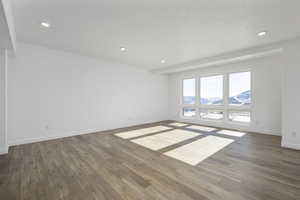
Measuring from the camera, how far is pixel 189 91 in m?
6.86

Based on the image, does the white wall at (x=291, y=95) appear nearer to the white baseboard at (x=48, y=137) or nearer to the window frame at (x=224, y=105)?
the window frame at (x=224, y=105)

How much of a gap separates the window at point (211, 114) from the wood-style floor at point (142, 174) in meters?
2.29

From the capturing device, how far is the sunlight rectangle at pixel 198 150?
282cm

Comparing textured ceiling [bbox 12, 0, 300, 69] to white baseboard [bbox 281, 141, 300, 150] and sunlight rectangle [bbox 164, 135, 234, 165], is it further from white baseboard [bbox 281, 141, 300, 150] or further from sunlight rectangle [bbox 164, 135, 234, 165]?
sunlight rectangle [bbox 164, 135, 234, 165]

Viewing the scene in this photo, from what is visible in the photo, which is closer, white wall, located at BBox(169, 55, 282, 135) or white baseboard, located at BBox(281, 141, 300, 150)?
white baseboard, located at BBox(281, 141, 300, 150)

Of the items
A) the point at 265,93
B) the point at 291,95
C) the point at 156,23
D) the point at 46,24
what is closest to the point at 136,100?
the point at 156,23

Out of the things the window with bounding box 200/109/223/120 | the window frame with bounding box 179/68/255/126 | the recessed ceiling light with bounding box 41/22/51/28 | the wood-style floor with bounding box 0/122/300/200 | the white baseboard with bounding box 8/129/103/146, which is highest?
the recessed ceiling light with bounding box 41/22/51/28

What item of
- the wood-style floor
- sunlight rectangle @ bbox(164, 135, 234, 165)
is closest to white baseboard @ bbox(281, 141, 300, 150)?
the wood-style floor

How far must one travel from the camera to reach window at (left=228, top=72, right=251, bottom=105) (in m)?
5.00

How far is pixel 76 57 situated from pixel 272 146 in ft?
20.7

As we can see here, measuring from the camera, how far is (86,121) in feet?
15.6

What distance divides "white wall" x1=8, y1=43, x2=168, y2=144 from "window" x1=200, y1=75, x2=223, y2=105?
292cm

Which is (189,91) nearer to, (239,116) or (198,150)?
(239,116)

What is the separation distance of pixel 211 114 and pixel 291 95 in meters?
2.90
